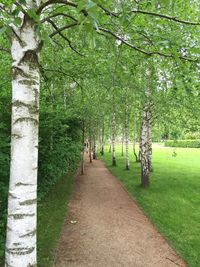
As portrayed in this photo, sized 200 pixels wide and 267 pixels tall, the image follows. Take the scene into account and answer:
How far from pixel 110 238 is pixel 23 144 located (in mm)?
5674

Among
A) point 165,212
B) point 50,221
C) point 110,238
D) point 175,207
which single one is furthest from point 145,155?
point 110,238

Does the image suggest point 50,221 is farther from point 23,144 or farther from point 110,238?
point 23,144

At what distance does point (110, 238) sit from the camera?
808cm

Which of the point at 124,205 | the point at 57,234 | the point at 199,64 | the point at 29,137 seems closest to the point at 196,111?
the point at 124,205

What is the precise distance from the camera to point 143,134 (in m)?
15.8

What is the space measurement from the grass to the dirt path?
0.67 feet

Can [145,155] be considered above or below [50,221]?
above

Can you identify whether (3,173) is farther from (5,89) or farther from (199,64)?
(199,64)

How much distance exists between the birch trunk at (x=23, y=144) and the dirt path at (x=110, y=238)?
135 inches

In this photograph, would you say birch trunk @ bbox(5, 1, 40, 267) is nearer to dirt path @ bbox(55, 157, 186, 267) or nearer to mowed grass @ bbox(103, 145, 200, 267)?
dirt path @ bbox(55, 157, 186, 267)

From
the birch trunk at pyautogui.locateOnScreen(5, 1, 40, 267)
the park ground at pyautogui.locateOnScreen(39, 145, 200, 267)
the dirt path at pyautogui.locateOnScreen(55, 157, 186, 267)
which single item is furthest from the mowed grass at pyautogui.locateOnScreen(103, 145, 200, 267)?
the birch trunk at pyautogui.locateOnScreen(5, 1, 40, 267)

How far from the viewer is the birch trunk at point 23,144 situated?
3.24 m

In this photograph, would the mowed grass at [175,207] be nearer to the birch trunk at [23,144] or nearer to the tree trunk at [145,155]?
the tree trunk at [145,155]

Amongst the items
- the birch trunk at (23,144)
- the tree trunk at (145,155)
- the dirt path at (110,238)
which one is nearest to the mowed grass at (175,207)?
the dirt path at (110,238)
